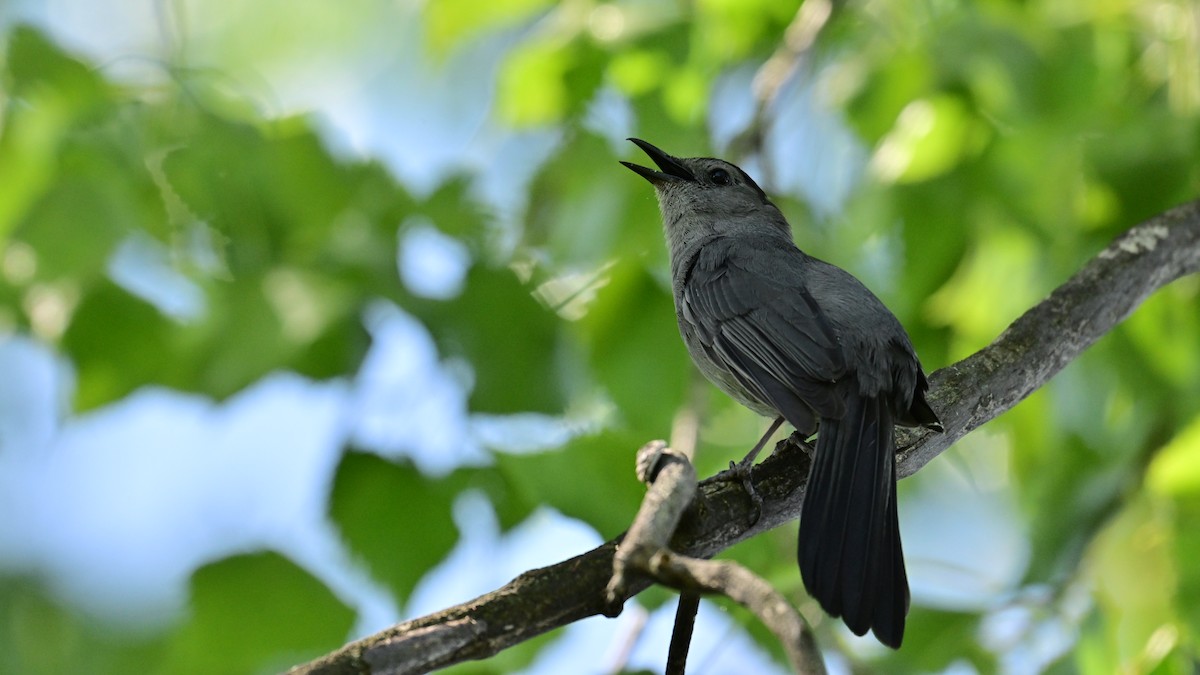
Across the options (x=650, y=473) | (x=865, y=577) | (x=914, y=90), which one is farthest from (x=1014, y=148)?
(x=650, y=473)

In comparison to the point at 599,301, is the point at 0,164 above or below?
above

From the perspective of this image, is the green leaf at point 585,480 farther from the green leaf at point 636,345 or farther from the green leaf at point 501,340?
the green leaf at point 636,345

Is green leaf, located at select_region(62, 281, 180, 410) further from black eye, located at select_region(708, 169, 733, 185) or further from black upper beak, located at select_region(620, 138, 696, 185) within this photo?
black eye, located at select_region(708, 169, 733, 185)

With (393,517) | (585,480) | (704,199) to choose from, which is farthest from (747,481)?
(704,199)

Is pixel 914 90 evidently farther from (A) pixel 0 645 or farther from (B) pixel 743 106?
(A) pixel 0 645

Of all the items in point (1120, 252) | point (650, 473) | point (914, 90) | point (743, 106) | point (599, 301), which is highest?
point (743, 106)

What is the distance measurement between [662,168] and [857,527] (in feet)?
6.08

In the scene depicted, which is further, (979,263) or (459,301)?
A: (979,263)

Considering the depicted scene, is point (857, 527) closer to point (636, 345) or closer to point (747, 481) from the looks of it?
point (747, 481)

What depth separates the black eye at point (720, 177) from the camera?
346 cm

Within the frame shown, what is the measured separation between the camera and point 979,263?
380cm

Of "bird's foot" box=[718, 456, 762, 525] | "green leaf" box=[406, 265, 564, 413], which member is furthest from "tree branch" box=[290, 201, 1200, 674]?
"green leaf" box=[406, 265, 564, 413]

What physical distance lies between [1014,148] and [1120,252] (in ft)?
2.51

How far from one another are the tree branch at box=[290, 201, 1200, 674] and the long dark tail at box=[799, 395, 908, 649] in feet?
0.41
